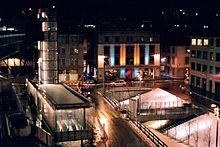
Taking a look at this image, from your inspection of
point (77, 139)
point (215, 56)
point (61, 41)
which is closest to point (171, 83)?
point (215, 56)

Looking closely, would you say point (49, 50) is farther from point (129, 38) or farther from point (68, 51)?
point (129, 38)

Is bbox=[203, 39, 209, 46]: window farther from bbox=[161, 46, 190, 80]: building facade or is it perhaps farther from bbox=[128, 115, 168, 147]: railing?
bbox=[128, 115, 168, 147]: railing

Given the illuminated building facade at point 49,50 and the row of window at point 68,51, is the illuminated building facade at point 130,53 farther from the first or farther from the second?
the illuminated building facade at point 49,50

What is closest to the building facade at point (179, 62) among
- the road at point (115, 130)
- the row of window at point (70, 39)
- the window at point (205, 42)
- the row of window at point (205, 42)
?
the row of window at point (205, 42)

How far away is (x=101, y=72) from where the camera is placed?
65188 millimetres

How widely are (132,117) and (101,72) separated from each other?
28.4 meters

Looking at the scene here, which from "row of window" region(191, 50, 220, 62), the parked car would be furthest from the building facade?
the parked car

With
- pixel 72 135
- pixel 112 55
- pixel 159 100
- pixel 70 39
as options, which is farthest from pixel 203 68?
pixel 72 135

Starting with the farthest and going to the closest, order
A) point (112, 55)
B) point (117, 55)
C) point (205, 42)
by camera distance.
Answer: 1. point (117, 55)
2. point (112, 55)
3. point (205, 42)

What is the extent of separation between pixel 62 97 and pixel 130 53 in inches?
1383

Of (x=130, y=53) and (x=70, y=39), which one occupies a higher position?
(x=70, y=39)

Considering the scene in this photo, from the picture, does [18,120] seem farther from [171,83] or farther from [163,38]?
[163,38]

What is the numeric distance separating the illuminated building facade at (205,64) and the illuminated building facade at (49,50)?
76.4 ft

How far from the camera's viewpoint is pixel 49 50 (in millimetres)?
43656
